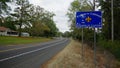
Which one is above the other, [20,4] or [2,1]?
[20,4]

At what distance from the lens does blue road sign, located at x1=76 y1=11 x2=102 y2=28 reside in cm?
1423

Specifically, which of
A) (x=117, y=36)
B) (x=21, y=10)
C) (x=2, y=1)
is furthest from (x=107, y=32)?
(x=21, y=10)

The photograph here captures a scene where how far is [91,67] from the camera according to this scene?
16.4 m

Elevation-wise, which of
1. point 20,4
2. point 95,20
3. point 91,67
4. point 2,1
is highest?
point 20,4

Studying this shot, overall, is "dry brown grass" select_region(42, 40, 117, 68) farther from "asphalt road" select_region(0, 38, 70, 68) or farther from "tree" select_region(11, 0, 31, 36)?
"tree" select_region(11, 0, 31, 36)

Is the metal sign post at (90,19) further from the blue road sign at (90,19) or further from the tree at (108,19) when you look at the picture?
the tree at (108,19)

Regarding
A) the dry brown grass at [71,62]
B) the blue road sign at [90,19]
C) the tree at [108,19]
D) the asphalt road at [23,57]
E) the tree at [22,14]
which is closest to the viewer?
the blue road sign at [90,19]

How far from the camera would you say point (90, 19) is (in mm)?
14984

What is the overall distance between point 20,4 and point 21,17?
4.96 m

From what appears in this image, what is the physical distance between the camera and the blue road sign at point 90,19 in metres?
14.2

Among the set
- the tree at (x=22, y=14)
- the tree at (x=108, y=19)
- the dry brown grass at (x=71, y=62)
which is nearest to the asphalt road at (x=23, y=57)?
the dry brown grass at (x=71, y=62)

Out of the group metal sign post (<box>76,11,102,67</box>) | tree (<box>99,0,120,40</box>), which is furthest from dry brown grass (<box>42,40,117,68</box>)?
tree (<box>99,0,120,40</box>)

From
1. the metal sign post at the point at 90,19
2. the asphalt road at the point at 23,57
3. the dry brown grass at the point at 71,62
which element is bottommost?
the dry brown grass at the point at 71,62

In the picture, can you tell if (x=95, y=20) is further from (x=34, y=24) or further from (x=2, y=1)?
(x=34, y=24)
